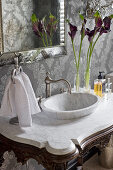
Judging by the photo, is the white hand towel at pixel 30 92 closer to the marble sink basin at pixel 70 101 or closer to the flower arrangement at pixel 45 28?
the marble sink basin at pixel 70 101

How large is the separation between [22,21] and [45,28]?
22 cm

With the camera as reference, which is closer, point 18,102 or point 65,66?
point 18,102

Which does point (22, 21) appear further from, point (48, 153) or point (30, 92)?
point (48, 153)

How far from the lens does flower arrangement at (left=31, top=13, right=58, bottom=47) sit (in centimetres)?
179

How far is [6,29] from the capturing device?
1593mm

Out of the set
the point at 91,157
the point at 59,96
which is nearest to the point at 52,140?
the point at 59,96

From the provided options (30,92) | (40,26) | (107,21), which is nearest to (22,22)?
(40,26)

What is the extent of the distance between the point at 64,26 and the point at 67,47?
0.20 metres

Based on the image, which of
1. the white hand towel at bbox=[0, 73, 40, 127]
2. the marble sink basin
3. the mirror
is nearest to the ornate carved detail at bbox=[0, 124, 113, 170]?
the white hand towel at bbox=[0, 73, 40, 127]

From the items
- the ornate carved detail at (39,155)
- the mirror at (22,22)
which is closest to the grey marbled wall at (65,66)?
the mirror at (22,22)

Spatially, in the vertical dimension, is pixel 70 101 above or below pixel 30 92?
below

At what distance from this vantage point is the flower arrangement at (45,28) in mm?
1785

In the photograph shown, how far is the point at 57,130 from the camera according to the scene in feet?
4.62

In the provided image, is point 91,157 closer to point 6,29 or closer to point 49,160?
point 49,160
